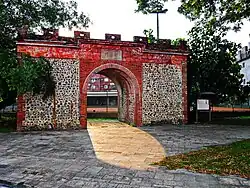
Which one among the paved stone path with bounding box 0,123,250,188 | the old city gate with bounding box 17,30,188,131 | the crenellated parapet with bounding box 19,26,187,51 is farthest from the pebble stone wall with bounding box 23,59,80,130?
the paved stone path with bounding box 0,123,250,188

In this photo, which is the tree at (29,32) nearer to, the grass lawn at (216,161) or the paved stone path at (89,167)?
the paved stone path at (89,167)

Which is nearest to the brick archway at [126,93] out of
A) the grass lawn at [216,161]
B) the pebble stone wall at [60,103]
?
the pebble stone wall at [60,103]

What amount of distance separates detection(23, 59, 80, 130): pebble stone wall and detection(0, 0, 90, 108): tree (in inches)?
19.3

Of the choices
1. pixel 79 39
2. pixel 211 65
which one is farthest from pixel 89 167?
pixel 211 65

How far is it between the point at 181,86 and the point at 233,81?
5826 millimetres

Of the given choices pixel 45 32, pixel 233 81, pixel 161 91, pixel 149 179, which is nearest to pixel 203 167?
pixel 149 179

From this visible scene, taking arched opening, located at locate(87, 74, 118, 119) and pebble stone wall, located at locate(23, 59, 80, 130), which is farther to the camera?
arched opening, located at locate(87, 74, 118, 119)

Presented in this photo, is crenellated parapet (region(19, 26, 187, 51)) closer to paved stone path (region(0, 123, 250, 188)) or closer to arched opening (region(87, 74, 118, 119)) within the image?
arched opening (region(87, 74, 118, 119))

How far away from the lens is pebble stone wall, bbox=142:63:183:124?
1494 centimetres

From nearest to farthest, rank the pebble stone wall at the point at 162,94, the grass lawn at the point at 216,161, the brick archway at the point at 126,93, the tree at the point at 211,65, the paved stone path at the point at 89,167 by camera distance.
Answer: the paved stone path at the point at 89,167, the grass lawn at the point at 216,161, the brick archway at the point at 126,93, the pebble stone wall at the point at 162,94, the tree at the point at 211,65

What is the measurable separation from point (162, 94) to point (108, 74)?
3786mm

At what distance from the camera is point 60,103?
13320 mm

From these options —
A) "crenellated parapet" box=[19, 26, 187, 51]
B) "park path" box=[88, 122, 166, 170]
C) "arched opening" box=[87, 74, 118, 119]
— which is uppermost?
"crenellated parapet" box=[19, 26, 187, 51]

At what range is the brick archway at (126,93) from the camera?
13.8 metres
